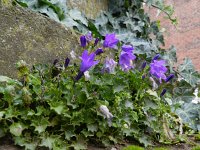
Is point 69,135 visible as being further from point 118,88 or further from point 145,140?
point 145,140

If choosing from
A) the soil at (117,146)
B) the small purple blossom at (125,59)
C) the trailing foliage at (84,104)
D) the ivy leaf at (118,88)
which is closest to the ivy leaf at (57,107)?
the trailing foliage at (84,104)

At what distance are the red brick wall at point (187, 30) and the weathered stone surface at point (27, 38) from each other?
651 centimetres

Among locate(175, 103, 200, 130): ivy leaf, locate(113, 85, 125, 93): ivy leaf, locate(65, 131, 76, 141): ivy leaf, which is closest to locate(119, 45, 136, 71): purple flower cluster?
locate(113, 85, 125, 93): ivy leaf

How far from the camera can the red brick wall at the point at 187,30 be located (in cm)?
849

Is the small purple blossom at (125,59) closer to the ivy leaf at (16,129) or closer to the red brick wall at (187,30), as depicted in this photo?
the ivy leaf at (16,129)

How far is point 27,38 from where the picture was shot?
2088mm

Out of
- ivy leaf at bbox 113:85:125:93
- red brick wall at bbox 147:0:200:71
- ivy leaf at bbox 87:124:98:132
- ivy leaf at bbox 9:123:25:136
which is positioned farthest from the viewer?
red brick wall at bbox 147:0:200:71

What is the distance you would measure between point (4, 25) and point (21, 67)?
390 mm

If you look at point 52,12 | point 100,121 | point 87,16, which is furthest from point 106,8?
point 100,121

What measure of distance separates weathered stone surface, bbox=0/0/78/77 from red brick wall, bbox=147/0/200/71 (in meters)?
6.51

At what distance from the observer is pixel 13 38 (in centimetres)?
201

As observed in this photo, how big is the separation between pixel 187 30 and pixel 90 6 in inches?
224

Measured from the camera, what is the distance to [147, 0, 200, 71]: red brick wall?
27.9 feet

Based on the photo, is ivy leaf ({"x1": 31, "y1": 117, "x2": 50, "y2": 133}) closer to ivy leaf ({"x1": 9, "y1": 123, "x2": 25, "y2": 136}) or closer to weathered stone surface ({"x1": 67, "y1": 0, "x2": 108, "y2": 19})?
ivy leaf ({"x1": 9, "y1": 123, "x2": 25, "y2": 136})
